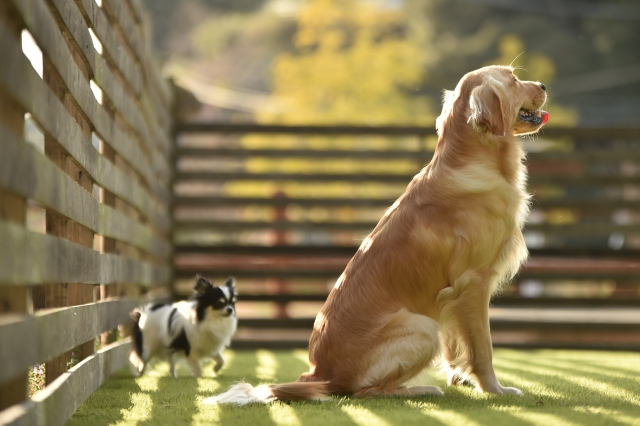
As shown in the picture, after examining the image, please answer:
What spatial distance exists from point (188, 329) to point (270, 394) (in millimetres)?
1634

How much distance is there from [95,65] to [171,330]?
71.1 inches

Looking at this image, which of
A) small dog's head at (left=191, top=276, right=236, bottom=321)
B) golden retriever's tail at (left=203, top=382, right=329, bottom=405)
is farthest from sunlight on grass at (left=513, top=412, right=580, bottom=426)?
small dog's head at (left=191, top=276, right=236, bottom=321)

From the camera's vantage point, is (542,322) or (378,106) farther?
(378,106)

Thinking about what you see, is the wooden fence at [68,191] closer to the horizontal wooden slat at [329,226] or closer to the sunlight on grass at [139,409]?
the sunlight on grass at [139,409]

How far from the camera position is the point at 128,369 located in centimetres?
500

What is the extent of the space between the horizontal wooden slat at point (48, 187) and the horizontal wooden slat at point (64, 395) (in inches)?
22.8

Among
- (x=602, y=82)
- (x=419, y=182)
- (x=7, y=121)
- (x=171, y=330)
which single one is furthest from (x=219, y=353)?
(x=602, y=82)

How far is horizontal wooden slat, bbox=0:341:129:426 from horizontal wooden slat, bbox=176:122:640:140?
3381mm

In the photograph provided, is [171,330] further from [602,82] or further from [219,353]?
[602,82]

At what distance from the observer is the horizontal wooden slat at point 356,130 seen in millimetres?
7270

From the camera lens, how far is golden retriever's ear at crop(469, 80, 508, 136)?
3.68 meters

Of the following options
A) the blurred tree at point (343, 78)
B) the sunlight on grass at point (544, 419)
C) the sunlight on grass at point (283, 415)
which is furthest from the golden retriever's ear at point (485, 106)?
the blurred tree at point (343, 78)

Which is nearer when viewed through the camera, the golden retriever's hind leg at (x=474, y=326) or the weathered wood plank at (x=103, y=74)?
the weathered wood plank at (x=103, y=74)

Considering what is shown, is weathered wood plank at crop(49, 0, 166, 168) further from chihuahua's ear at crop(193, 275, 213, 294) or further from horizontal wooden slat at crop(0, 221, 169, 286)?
chihuahua's ear at crop(193, 275, 213, 294)
